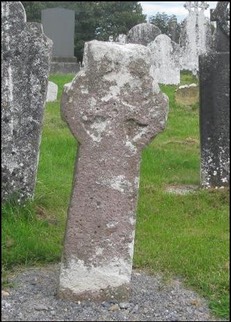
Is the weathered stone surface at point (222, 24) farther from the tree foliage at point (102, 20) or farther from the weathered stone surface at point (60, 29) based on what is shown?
the tree foliage at point (102, 20)

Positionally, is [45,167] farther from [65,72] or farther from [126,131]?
[65,72]

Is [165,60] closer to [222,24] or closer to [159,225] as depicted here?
[222,24]

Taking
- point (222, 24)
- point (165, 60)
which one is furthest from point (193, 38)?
point (222, 24)

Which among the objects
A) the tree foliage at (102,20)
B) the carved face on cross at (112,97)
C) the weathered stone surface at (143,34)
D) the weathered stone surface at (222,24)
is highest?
the tree foliage at (102,20)

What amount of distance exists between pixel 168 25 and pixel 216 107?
29960 millimetres

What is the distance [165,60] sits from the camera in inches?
730

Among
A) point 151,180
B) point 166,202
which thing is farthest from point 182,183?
point 166,202

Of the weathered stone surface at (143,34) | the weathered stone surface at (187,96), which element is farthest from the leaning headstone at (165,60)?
the weathered stone surface at (187,96)

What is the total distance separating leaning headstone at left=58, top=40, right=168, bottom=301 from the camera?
4160 mm

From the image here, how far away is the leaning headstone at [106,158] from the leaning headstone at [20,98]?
2.00 meters

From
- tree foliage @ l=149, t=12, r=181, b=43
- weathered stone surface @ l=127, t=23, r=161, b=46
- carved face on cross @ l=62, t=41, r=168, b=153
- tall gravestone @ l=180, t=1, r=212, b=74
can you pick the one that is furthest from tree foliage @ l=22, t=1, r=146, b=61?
carved face on cross @ l=62, t=41, r=168, b=153

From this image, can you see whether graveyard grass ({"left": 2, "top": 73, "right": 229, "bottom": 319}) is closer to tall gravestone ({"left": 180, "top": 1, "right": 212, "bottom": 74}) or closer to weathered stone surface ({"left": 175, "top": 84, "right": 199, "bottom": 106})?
weathered stone surface ({"left": 175, "top": 84, "right": 199, "bottom": 106})

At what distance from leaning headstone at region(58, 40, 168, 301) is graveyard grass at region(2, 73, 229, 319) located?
580 mm

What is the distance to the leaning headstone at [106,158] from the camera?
4160 millimetres
